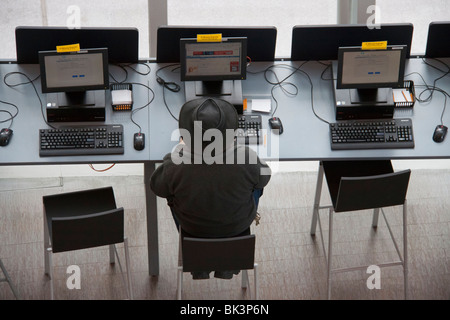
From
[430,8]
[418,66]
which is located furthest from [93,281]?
[430,8]

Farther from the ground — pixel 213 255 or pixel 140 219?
pixel 213 255

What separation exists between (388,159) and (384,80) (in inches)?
17.3

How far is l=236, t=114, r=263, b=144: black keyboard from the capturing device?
350 centimetres

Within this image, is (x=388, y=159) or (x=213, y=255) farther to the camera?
(x=388, y=159)

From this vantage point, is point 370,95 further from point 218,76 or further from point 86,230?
point 86,230

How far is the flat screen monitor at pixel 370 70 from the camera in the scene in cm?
351

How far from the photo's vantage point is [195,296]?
358cm

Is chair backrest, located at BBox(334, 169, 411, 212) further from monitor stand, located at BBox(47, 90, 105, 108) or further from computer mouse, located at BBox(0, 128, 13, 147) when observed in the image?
computer mouse, located at BBox(0, 128, 13, 147)

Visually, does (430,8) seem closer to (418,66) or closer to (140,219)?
(418,66)

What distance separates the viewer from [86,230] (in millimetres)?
2900

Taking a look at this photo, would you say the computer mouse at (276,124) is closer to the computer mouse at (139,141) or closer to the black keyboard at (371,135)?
the black keyboard at (371,135)

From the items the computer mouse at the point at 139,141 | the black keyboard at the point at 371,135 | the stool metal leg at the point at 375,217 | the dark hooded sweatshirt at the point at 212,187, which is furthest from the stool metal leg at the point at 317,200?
the computer mouse at the point at 139,141

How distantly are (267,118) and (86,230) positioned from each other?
1.23 metres

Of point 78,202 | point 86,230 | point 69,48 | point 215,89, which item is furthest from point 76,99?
point 86,230
